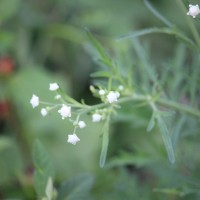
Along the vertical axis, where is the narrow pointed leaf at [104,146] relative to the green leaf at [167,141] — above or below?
above

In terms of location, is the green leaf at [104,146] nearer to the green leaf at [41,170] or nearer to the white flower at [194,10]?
the green leaf at [41,170]

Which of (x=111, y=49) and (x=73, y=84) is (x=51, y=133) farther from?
(x=111, y=49)

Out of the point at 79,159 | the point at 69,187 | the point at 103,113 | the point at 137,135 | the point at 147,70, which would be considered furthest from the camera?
the point at 137,135

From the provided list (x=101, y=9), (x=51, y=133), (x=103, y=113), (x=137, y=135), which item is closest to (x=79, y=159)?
(x=51, y=133)

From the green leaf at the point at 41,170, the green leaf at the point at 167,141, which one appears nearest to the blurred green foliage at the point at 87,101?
the green leaf at the point at 41,170

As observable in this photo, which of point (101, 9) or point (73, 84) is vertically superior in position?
point (101, 9)

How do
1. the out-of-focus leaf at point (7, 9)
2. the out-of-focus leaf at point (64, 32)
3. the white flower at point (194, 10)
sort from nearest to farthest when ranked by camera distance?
the white flower at point (194, 10) < the out-of-focus leaf at point (7, 9) < the out-of-focus leaf at point (64, 32)

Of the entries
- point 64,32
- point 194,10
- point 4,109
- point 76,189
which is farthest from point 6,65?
point 194,10

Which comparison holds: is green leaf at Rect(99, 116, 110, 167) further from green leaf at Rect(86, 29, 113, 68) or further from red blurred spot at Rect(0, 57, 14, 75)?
red blurred spot at Rect(0, 57, 14, 75)
